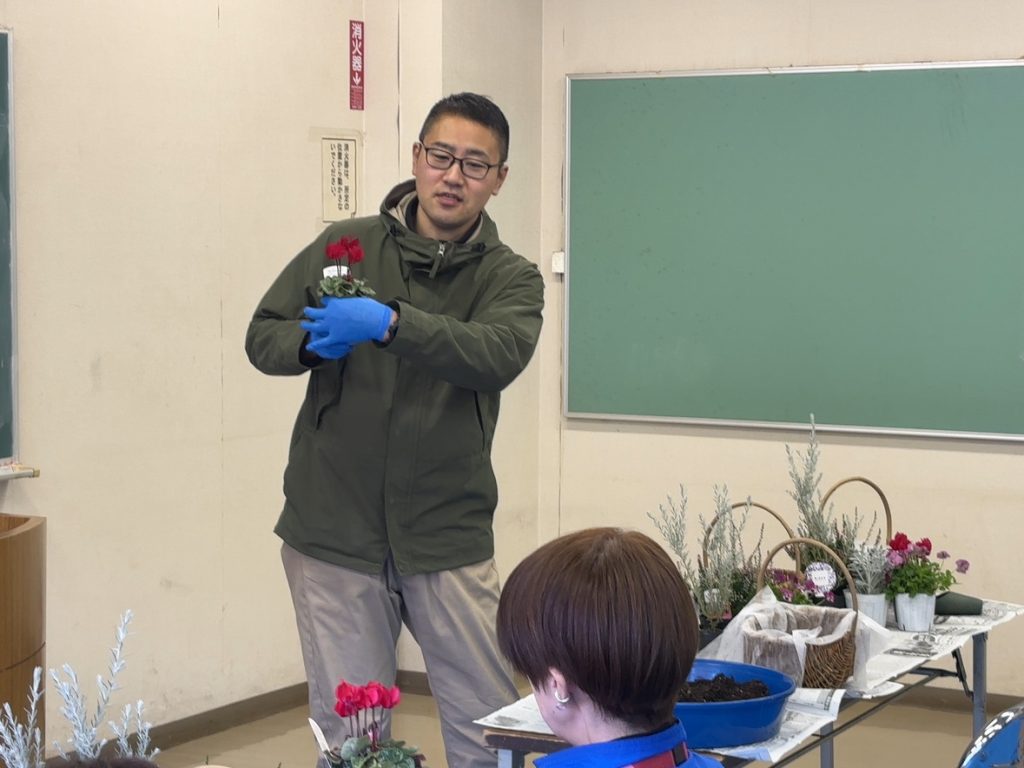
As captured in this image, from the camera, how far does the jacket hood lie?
8.54 feet

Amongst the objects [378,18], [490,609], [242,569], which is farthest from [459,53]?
[490,609]

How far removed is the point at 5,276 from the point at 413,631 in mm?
1606

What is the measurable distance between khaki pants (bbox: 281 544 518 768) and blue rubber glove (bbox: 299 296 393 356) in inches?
18.7

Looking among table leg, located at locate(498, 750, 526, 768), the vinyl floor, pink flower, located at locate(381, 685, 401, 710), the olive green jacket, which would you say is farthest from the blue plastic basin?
the vinyl floor

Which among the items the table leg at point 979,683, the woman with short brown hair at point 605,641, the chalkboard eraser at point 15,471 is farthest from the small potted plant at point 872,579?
the chalkboard eraser at point 15,471

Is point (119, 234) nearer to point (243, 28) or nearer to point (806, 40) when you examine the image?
point (243, 28)

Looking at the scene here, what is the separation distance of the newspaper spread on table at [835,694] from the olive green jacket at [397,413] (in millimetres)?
406

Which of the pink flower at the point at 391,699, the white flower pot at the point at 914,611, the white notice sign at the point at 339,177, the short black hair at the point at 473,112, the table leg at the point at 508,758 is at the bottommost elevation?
the table leg at the point at 508,758

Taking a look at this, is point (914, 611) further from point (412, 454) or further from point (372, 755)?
point (372, 755)

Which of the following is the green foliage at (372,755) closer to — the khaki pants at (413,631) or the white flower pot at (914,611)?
the khaki pants at (413,631)

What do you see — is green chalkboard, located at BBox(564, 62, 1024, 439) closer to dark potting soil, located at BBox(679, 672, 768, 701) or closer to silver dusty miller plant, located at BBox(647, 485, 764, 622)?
silver dusty miller plant, located at BBox(647, 485, 764, 622)

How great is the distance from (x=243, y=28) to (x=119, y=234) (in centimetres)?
83

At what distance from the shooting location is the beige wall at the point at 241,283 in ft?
12.2

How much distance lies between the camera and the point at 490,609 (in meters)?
2.65
